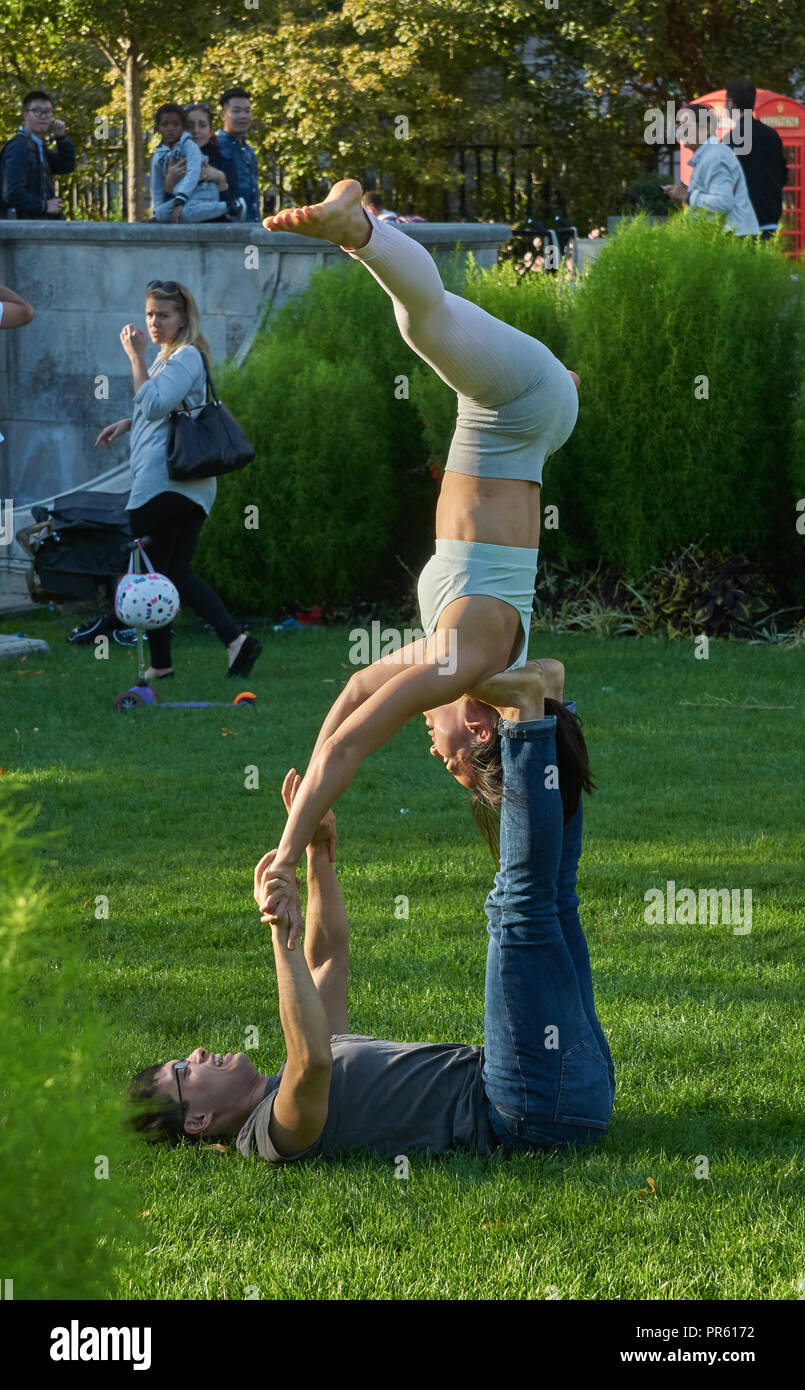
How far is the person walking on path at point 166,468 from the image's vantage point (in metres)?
8.96

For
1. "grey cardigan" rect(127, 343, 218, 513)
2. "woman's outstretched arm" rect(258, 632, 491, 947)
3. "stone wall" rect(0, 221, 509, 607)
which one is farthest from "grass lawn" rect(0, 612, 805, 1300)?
"stone wall" rect(0, 221, 509, 607)

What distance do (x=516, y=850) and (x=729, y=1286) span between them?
3.34 ft

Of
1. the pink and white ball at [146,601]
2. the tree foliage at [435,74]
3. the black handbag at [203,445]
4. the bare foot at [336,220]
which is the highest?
the tree foliage at [435,74]

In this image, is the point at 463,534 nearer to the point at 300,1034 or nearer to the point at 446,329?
the point at 446,329

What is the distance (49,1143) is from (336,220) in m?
2.12

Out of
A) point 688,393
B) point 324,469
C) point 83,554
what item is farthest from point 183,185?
point 688,393

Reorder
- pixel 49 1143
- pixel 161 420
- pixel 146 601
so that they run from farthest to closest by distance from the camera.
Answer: pixel 161 420 < pixel 146 601 < pixel 49 1143

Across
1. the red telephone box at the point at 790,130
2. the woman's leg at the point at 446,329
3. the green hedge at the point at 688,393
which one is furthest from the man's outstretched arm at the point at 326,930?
the red telephone box at the point at 790,130

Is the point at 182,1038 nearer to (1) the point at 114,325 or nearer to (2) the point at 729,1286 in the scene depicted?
(2) the point at 729,1286

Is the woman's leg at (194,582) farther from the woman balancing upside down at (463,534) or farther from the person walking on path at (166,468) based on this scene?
the woman balancing upside down at (463,534)

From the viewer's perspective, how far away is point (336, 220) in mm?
3350

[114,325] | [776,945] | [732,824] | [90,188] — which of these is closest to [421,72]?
[90,188]

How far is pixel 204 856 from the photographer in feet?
20.6

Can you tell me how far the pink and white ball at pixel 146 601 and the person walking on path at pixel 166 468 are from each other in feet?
2.30
